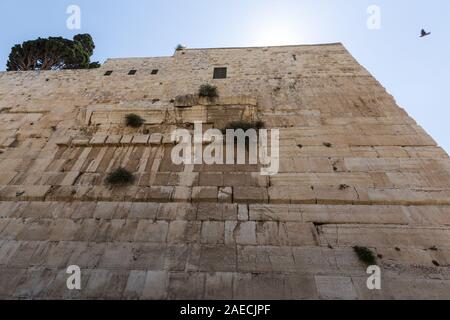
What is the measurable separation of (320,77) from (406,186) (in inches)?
158

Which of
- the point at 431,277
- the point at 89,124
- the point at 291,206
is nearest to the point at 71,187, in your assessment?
the point at 89,124

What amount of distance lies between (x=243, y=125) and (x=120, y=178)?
9.18 feet

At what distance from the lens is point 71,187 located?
5332 millimetres

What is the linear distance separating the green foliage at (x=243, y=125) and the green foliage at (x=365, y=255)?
3233mm

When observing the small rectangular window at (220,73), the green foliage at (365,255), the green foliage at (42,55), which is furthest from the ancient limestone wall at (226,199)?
the green foliage at (42,55)

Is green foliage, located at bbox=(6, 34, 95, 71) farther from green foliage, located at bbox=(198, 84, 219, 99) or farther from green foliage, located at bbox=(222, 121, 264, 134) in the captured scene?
green foliage, located at bbox=(222, 121, 264, 134)

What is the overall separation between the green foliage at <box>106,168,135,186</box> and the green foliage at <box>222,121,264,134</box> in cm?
222

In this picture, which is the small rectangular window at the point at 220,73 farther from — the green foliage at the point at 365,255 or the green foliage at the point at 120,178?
the green foliage at the point at 365,255

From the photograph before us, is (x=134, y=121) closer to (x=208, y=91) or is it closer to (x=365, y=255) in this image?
(x=208, y=91)

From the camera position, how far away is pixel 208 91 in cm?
741

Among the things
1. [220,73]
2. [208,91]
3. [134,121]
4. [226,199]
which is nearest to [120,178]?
[134,121]

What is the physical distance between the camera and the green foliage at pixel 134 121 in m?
6.66

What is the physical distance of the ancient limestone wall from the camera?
3875 millimetres
